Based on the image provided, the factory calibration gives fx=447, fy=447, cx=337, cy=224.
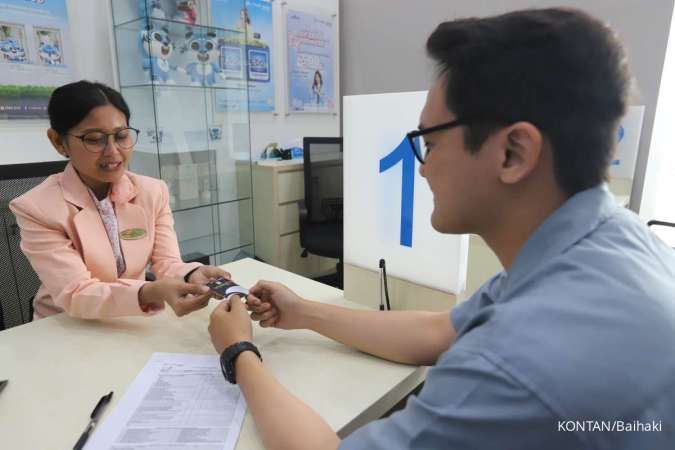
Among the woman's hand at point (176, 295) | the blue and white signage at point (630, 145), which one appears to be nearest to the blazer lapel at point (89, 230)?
the woman's hand at point (176, 295)

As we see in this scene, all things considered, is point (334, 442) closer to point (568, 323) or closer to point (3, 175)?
point (568, 323)

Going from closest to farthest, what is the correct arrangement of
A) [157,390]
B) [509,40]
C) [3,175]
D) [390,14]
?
[509,40], [157,390], [3,175], [390,14]

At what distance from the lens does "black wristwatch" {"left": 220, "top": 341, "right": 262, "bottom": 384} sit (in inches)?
31.8

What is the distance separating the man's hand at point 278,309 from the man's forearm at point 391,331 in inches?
1.3

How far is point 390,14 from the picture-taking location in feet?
11.7

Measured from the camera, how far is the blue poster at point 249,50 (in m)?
2.86

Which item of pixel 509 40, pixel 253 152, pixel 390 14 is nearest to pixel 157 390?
pixel 509 40

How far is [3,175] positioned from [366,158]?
1126 millimetres

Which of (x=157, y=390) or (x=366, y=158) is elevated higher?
(x=366, y=158)

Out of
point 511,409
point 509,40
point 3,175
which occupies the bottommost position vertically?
point 511,409

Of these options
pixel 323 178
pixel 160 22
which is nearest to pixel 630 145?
pixel 323 178

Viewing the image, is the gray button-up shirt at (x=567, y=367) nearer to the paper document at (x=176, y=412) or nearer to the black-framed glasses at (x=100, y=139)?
the paper document at (x=176, y=412)

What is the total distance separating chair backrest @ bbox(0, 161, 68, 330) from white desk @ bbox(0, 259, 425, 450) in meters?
0.46

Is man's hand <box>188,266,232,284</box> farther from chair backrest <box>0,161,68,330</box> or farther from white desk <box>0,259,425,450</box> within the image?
chair backrest <box>0,161,68,330</box>
